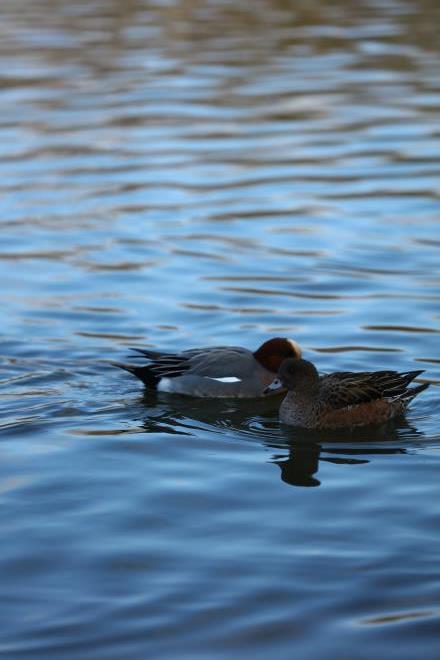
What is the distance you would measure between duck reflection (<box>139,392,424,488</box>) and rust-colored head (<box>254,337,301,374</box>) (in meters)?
0.30

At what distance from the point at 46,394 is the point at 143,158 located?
7.93 metres

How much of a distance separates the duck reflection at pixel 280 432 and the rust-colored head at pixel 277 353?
0.30m

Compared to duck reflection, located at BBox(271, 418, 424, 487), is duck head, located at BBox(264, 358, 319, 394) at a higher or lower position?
higher

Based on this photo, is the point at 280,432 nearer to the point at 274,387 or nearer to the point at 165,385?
the point at 274,387

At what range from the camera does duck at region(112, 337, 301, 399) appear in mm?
9484

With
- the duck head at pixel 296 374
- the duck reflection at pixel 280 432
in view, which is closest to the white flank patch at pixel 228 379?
the duck reflection at pixel 280 432

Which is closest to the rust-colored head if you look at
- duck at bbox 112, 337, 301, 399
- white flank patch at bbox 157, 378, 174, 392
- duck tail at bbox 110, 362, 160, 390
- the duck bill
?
duck at bbox 112, 337, 301, 399

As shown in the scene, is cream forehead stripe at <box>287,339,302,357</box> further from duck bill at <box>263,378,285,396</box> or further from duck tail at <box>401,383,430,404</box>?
duck tail at <box>401,383,430,404</box>

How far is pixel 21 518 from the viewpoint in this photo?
278 inches

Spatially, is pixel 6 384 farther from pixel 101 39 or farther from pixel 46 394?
pixel 101 39

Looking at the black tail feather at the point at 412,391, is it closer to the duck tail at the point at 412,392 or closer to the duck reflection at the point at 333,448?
the duck tail at the point at 412,392

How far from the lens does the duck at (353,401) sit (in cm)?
872

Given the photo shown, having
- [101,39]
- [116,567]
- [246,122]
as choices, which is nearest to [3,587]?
[116,567]

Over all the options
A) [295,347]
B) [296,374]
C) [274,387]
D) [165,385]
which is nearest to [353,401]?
[296,374]
